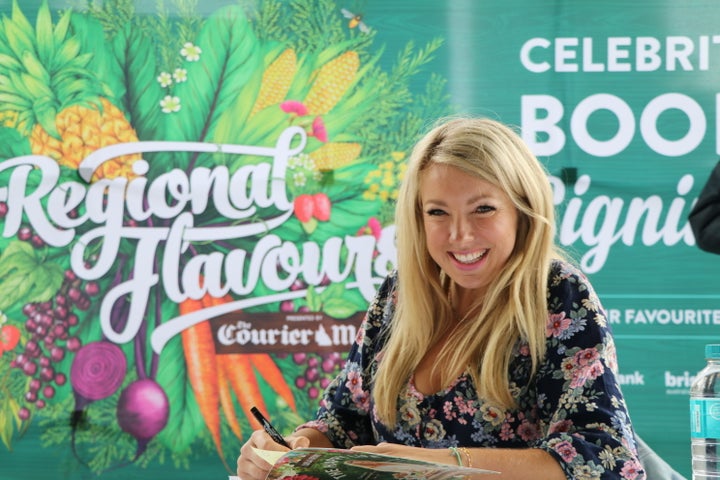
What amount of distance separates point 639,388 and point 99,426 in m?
1.95

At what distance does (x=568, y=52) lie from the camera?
353 cm

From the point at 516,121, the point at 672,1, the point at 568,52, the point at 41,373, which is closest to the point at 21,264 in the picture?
the point at 41,373

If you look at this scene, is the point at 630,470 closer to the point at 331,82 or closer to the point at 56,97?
the point at 331,82

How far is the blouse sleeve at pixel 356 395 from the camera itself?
73.1 inches

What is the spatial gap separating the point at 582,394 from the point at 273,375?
2.21 m

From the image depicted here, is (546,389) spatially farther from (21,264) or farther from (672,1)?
(21,264)

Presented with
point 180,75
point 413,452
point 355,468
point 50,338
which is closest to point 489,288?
point 413,452

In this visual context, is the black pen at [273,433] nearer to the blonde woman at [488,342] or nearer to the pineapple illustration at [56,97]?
the blonde woman at [488,342]

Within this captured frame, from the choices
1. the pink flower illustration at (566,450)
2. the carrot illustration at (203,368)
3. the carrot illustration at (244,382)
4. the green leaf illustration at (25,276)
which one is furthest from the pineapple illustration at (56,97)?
the pink flower illustration at (566,450)

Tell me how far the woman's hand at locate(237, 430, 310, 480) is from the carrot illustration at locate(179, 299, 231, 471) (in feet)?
6.13

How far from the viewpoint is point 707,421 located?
5.24ft

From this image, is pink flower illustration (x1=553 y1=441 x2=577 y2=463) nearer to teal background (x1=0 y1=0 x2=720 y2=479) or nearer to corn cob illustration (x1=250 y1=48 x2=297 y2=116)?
teal background (x1=0 y1=0 x2=720 y2=479)

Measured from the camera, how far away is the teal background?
346 cm

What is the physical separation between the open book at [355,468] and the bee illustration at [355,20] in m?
2.41
